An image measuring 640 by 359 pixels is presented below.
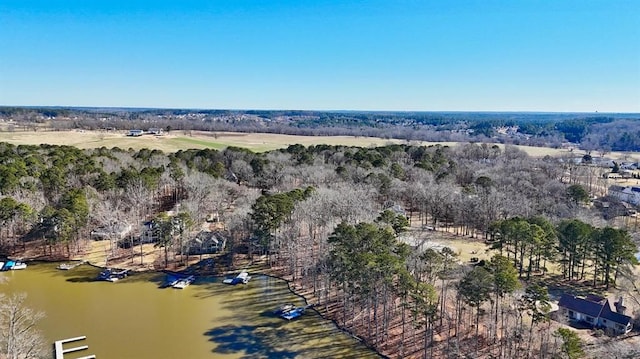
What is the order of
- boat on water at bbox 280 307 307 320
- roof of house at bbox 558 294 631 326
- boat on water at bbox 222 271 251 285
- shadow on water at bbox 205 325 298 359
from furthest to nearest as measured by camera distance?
1. boat on water at bbox 222 271 251 285
2. boat on water at bbox 280 307 307 320
3. roof of house at bbox 558 294 631 326
4. shadow on water at bbox 205 325 298 359

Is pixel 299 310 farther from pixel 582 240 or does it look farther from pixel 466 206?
pixel 466 206

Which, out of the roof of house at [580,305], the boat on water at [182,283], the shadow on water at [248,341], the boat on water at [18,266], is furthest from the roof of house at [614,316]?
the boat on water at [18,266]

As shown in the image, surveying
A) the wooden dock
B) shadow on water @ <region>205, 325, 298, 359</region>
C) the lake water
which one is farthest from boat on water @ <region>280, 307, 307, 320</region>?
the wooden dock

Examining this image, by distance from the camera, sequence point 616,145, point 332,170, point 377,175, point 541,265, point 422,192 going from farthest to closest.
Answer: point 616,145 < point 332,170 < point 377,175 < point 422,192 < point 541,265

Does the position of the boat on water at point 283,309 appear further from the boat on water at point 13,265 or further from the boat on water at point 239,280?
the boat on water at point 13,265

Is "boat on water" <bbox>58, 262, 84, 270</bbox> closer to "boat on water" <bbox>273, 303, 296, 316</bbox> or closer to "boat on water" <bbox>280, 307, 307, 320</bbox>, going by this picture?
"boat on water" <bbox>273, 303, 296, 316</bbox>

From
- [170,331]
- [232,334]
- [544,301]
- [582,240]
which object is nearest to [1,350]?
[170,331]
